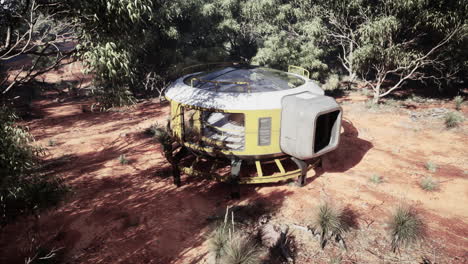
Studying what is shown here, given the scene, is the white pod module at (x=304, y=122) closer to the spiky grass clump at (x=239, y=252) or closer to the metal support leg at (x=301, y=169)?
the metal support leg at (x=301, y=169)

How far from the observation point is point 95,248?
778cm

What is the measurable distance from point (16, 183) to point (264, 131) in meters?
6.75

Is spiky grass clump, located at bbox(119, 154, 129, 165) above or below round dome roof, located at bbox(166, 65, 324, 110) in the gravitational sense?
below

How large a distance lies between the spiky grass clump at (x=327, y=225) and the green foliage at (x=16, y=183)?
272 inches

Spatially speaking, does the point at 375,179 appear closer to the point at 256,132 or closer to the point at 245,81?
the point at 256,132

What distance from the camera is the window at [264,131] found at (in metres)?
9.06

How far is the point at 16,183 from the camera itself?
5141 millimetres

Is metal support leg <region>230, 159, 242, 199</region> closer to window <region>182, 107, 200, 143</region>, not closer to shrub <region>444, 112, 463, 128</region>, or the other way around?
window <region>182, 107, 200, 143</region>

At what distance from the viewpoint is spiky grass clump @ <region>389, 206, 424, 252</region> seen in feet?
24.8

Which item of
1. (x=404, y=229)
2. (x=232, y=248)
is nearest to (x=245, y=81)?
(x=232, y=248)

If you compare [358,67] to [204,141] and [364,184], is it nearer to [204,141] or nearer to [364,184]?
[364,184]

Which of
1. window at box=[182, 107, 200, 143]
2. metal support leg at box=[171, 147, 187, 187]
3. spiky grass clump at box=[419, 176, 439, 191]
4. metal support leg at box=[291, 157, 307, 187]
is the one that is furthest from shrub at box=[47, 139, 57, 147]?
spiky grass clump at box=[419, 176, 439, 191]

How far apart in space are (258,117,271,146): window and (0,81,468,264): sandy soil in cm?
240

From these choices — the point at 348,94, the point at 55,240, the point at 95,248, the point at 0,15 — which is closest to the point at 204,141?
the point at 95,248
